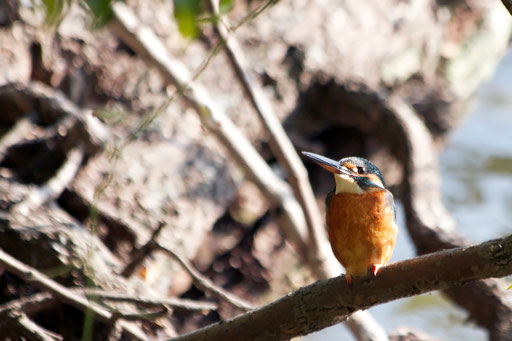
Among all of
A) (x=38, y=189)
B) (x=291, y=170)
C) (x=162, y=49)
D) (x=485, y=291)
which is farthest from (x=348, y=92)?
(x=38, y=189)

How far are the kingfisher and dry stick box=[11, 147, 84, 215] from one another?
4.21ft

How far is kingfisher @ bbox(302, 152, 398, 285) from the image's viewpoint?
7.53ft

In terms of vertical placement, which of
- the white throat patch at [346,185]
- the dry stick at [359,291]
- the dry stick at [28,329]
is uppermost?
the white throat patch at [346,185]

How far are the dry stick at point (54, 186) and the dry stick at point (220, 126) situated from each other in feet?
1.97

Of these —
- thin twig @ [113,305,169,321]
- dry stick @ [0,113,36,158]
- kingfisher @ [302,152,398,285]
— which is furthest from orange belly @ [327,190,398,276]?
dry stick @ [0,113,36,158]

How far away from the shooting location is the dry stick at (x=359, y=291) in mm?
1736

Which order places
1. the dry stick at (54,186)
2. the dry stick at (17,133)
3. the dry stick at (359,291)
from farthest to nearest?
the dry stick at (17,133)
the dry stick at (54,186)
the dry stick at (359,291)

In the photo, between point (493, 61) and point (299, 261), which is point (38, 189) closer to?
point (299, 261)

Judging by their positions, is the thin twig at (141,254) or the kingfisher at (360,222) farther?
the thin twig at (141,254)

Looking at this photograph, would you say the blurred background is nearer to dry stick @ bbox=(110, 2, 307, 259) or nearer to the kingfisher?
dry stick @ bbox=(110, 2, 307, 259)

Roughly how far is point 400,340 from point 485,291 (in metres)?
0.47

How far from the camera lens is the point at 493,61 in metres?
5.31

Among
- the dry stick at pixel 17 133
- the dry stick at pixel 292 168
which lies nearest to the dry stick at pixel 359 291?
the dry stick at pixel 292 168

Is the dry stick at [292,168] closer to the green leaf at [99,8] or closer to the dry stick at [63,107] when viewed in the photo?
the dry stick at [63,107]
